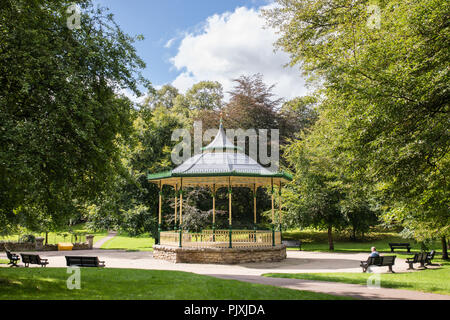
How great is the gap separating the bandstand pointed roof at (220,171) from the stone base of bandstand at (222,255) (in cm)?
363

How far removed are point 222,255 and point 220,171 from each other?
13.7 ft

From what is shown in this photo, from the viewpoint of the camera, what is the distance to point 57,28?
31.1ft

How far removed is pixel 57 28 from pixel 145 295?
23.6 feet

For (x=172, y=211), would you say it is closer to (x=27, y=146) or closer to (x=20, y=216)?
(x=20, y=216)

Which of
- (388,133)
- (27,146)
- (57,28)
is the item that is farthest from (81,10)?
(388,133)

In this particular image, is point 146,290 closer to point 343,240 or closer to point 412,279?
point 412,279

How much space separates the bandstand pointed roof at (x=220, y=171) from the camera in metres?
18.4

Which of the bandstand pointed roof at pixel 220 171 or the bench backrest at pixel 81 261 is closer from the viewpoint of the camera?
the bench backrest at pixel 81 261

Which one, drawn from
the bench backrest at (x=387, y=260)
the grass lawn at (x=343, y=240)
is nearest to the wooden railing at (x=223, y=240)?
the bench backrest at (x=387, y=260)

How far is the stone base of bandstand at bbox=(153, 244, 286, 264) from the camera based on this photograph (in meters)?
17.4

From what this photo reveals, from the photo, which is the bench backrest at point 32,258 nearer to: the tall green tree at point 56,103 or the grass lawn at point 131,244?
the tall green tree at point 56,103

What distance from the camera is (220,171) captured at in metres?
18.3

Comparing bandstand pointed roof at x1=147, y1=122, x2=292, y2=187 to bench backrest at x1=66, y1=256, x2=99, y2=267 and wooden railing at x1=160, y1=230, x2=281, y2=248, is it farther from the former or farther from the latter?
bench backrest at x1=66, y1=256, x2=99, y2=267

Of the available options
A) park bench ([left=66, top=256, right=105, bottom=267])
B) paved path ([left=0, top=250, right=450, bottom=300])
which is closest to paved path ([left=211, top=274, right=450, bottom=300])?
paved path ([left=0, top=250, right=450, bottom=300])
